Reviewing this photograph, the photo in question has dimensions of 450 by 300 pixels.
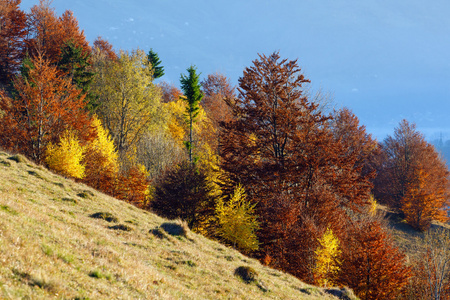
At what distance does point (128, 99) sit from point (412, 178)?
192ft

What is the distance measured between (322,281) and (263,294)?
578 inches

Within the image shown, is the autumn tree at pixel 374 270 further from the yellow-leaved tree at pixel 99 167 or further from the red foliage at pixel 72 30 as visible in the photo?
the red foliage at pixel 72 30

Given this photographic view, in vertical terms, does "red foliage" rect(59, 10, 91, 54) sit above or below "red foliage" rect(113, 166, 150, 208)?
above

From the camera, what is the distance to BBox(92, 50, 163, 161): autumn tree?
46750 millimetres

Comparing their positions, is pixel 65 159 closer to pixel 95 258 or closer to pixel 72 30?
pixel 95 258

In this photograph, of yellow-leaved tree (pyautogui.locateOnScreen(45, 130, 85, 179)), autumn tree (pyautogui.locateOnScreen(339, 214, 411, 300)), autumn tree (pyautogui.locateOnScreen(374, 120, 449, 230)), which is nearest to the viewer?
autumn tree (pyautogui.locateOnScreen(339, 214, 411, 300))

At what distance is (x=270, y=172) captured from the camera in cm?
3198

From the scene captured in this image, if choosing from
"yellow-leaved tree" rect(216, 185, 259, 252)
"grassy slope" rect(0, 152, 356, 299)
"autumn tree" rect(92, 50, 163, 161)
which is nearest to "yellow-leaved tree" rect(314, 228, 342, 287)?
"yellow-leaved tree" rect(216, 185, 259, 252)

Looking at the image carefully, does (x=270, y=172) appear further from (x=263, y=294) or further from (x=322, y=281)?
(x=263, y=294)

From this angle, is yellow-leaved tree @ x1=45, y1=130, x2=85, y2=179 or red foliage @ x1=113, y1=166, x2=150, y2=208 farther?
red foliage @ x1=113, y1=166, x2=150, y2=208

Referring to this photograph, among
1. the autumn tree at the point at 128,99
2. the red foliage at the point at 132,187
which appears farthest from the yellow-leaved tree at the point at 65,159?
the autumn tree at the point at 128,99

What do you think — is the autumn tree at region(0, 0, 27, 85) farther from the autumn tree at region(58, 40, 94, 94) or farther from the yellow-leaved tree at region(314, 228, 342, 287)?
the yellow-leaved tree at region(314, 228, 342, 287)

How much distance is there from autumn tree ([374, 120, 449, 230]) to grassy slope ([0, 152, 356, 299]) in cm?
4970

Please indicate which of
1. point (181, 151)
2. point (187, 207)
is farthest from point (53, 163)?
point (181, 151)
